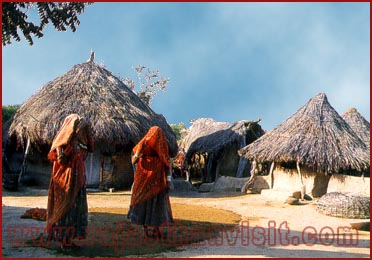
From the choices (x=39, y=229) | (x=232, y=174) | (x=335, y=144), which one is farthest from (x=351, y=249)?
(x=232, y=174)

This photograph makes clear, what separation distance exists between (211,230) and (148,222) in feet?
4.82

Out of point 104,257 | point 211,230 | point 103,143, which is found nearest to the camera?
point 104,257

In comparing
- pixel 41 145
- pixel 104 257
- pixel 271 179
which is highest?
pixel 41 145

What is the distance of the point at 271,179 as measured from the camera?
598 inches

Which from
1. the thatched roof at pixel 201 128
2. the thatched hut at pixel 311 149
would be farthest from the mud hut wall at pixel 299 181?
the thatched roof at pixel 201 128

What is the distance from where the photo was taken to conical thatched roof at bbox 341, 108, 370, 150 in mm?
20344

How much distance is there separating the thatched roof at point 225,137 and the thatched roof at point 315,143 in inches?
164

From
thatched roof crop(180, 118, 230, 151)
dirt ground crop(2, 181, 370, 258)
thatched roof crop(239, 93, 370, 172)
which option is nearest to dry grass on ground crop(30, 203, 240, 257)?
dirt ground crop(2, 181, 370, 258)

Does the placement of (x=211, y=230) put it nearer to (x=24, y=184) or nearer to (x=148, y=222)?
(x=148, y=222)

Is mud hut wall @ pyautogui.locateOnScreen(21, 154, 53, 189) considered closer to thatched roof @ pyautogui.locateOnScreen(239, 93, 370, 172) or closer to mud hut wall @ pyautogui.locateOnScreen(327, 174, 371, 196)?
thatched roof @ pyautogui.locateOnScreen(239, 93, 370, 172)

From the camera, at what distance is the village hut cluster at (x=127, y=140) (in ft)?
44.7

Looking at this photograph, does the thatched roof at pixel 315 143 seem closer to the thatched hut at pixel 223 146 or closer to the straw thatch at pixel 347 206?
the straw thatch at pixel 347 206

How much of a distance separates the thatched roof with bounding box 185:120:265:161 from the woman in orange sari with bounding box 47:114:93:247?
14738 mm

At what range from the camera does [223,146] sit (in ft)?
65.7
